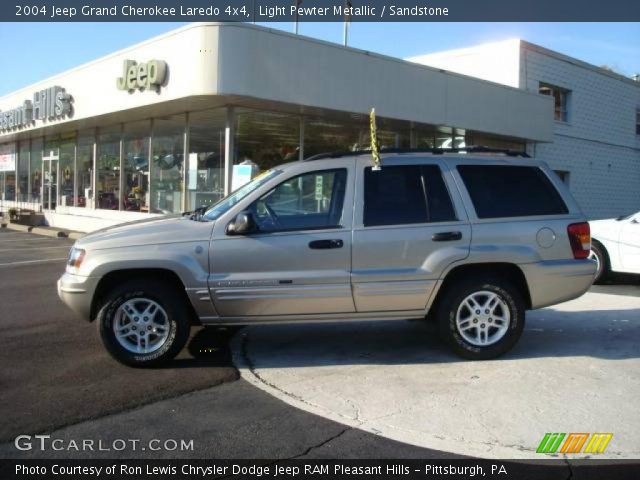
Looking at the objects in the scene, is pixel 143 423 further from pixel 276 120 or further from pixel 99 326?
pixel 276 120

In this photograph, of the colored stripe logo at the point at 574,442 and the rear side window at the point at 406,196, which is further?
the rear side window at the point at 406,196

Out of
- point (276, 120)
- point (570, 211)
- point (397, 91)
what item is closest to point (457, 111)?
point (397, 91)

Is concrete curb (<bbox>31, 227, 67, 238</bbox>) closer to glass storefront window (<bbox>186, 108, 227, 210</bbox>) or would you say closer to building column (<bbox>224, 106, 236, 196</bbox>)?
glass storefront window (<bbox>186, 108, 227, 210</bbox>)

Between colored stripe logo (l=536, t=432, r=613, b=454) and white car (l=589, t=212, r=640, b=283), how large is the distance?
21.3 feet

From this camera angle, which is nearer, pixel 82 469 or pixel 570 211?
pixel 82 469

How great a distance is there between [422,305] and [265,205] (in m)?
1.74

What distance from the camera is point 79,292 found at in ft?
18.5

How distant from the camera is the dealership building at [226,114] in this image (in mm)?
12328

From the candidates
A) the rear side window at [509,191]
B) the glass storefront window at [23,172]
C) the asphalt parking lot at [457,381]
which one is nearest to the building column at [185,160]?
the asphalt parking lot at [457,381]

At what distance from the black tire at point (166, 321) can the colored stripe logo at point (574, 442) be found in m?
3.17

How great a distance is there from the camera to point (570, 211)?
6.07 m

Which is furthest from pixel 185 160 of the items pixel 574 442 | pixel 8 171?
pixel 8 171

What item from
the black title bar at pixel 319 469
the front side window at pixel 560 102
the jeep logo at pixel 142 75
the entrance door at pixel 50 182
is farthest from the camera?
the entrance door at pixel 50 182

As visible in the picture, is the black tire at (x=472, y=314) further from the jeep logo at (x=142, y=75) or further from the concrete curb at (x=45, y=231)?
the concrete curb at (x=45, y=231)
